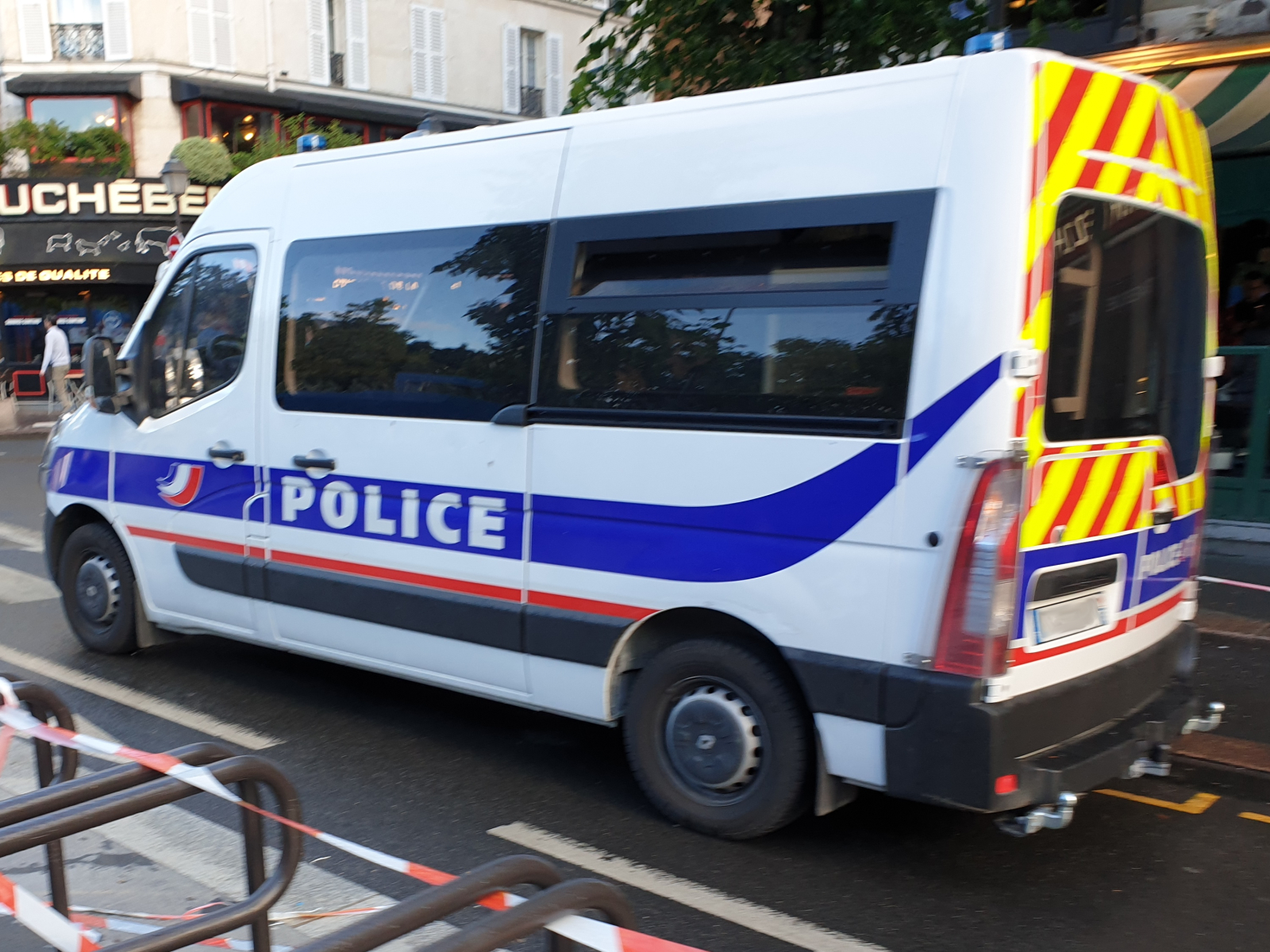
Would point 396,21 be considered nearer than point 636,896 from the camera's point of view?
No

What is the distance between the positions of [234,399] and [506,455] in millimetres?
1724

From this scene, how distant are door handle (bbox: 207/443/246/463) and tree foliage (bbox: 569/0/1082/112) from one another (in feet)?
19.8

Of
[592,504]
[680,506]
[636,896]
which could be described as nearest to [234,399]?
[592,504]

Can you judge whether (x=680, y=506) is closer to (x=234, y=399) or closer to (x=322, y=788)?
(x=322, y=788)

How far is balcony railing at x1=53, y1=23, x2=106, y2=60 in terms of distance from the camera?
25.7 metres

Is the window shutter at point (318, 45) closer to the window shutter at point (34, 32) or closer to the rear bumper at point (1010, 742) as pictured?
the window shutter at point (34, 32)

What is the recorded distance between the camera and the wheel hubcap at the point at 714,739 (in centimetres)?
396

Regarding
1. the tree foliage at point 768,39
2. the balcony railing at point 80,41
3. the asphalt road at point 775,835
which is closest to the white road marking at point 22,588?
the asphalt road at point 775,835

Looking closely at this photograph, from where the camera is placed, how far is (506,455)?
176 inches

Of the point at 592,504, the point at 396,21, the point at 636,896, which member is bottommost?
the point at 636,896

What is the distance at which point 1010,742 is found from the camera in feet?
11.2

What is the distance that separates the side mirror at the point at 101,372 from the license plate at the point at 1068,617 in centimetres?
451

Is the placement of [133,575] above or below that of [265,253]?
below

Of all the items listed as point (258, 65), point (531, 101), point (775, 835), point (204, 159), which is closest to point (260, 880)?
point (775, 835)
